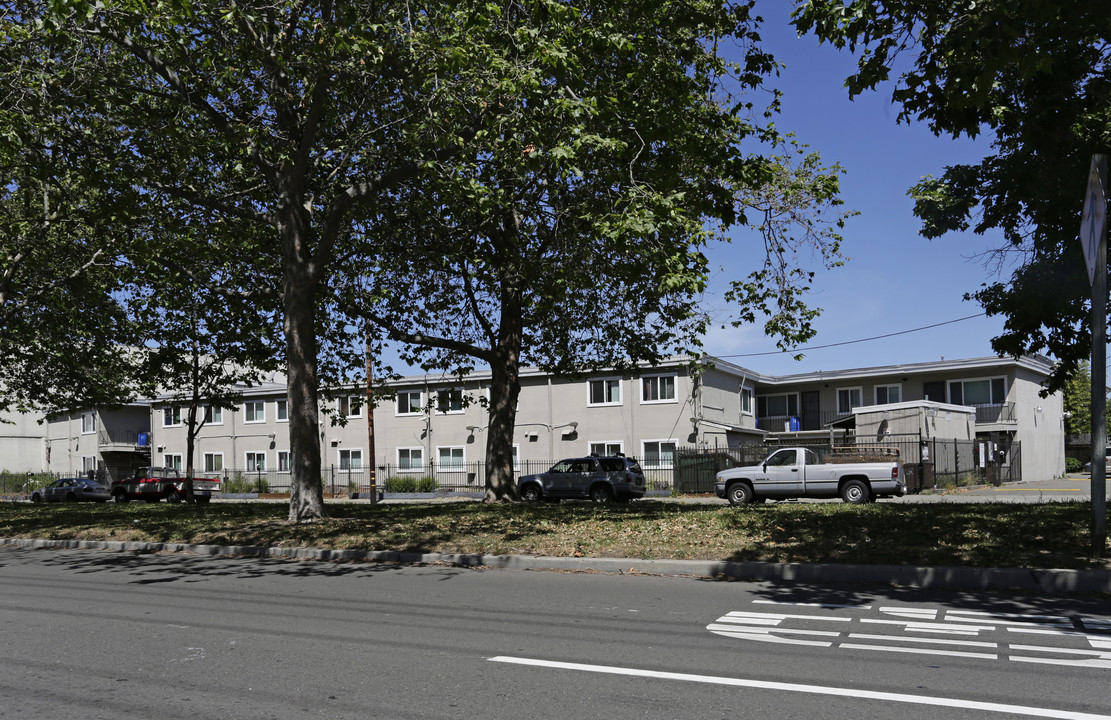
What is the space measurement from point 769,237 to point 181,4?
999 centimetres

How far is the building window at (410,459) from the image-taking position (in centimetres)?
4578

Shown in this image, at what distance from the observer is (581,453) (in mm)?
41469

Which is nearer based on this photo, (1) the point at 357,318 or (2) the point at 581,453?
(1) the point at 357,318

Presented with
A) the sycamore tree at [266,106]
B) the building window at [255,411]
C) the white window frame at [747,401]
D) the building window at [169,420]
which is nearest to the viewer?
the sycamore tree at [266,106]

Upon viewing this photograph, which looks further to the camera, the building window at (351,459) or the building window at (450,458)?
the building window at (351,459)

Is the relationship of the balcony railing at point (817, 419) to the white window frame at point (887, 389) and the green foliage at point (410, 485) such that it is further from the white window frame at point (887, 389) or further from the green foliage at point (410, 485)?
the green foliage at point (410, 485)

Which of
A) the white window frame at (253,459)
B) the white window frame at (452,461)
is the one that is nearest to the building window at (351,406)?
the white window frame at (452,461)

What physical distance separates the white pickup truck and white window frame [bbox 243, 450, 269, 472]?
33396 mm

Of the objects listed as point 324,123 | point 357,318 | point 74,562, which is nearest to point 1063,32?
point 324,123

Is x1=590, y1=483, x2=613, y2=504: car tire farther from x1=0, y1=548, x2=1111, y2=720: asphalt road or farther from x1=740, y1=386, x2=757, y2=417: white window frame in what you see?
x1=0, y1=548, x2=1111, y2=720: asphalt road

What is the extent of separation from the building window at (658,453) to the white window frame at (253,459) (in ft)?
76.7

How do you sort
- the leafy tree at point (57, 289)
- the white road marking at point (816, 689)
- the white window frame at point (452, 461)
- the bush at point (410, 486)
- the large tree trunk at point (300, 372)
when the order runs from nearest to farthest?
the white road marking at point (816, 689)
the large tree trunk at point (300, 372)
the leafy tree at point (57, 289)
the bush at point (410, 486)
the white window frame at point (452, 461)

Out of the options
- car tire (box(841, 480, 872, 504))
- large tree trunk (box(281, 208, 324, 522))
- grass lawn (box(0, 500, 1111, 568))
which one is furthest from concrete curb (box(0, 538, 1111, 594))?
car tire (box(841, 480, 872, 504))

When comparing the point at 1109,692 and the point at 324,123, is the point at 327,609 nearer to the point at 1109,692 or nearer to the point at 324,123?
the point at 1109,692
